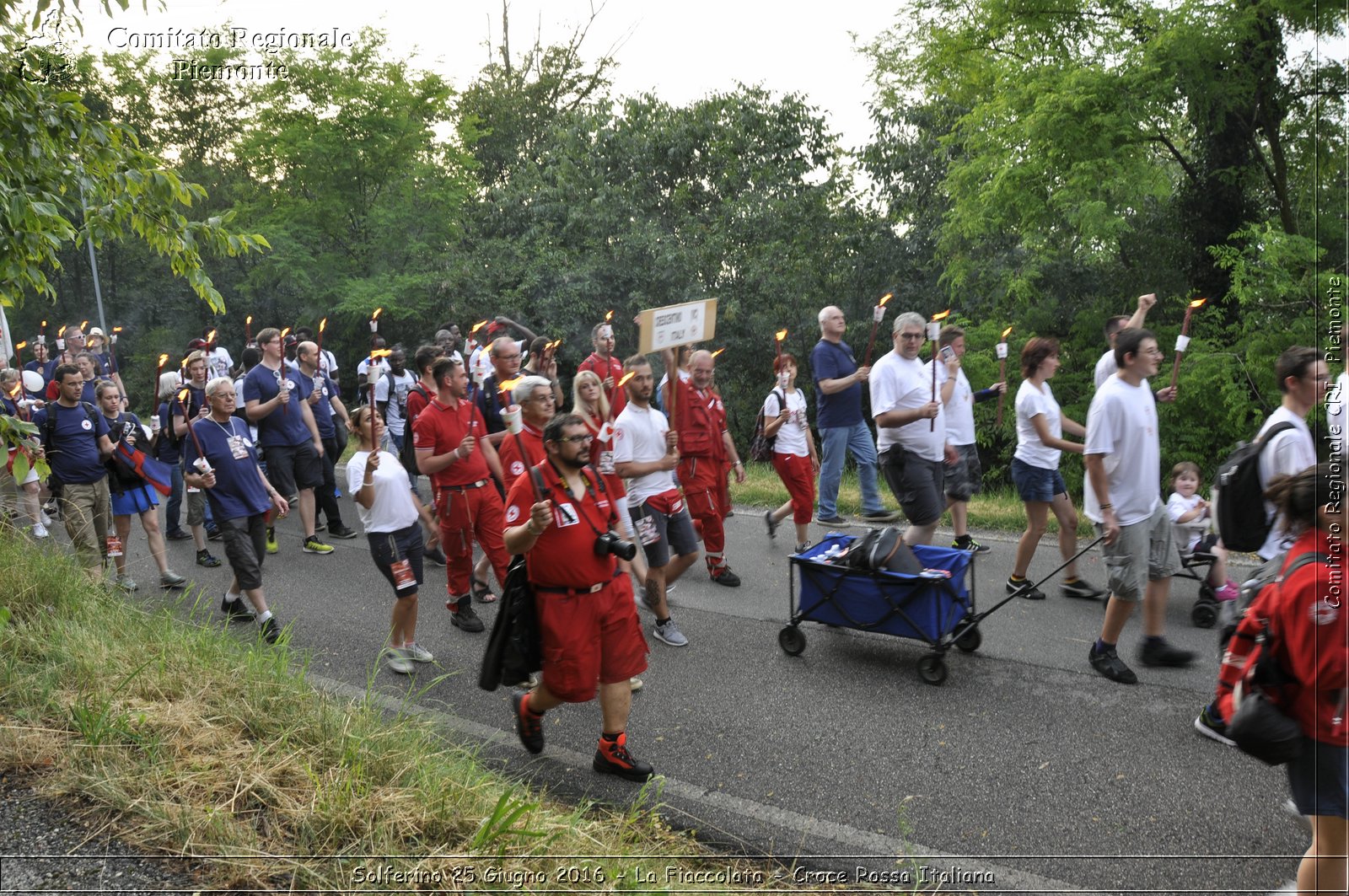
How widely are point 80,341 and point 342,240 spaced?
11.3 metres

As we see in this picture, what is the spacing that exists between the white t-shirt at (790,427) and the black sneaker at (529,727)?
173 inches

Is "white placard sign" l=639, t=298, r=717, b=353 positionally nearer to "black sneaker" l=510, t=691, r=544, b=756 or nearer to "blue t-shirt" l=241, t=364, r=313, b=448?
"black sneaker" l=510, t=691, r=544, b=756

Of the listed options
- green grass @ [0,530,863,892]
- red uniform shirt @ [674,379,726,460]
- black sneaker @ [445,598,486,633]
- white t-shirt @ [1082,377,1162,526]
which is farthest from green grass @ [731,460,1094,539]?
green grass @ [0,530,863,892]

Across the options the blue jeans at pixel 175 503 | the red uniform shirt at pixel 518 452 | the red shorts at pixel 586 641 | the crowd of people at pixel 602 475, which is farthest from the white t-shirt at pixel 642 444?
the blue jeans at pixel 175 503

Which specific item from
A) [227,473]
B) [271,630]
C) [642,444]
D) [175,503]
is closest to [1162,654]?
[642,444]

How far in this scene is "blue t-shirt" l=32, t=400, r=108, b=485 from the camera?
8195 mm

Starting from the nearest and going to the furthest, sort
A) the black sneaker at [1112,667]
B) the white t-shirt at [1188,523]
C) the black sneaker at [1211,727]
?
the black sneaker at [1211,727] < the black sneaker at [1112,667] < the white t-shirt at [1188,523]

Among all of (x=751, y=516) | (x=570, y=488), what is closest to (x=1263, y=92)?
(x=751, y=516)

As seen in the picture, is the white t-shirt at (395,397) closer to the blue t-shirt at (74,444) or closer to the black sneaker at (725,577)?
the blue t-shirt at (74,444)

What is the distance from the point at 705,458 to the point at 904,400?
5.26 feet

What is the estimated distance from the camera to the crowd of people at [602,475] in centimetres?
480

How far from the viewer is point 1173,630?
256 inches

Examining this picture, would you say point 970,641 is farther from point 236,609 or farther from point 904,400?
point 236,609

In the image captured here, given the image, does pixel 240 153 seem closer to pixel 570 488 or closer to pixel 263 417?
pixel 263 417
